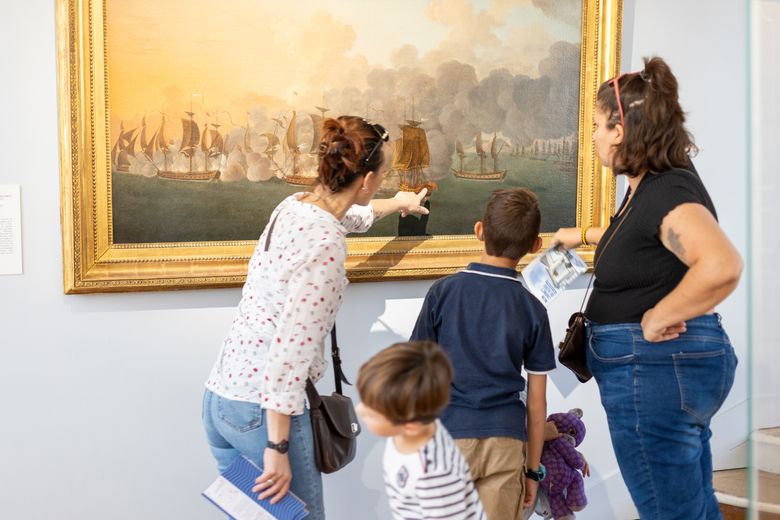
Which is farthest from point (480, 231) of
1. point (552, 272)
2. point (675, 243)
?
point (675, 243)

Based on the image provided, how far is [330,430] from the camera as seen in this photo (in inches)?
84.2

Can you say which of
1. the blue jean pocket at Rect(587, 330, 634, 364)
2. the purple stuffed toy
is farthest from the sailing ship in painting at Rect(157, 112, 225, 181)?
the purple stuffed toy

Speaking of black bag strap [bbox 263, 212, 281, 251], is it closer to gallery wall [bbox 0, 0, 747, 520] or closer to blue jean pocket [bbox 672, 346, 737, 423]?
gallery wall [bbox 0, 0, 747, 520]

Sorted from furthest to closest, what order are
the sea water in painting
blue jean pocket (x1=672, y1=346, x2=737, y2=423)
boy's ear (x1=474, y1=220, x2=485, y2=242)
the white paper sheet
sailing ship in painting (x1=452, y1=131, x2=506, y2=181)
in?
sailing ship in painting (x1=452, y1=131, x2=506, y2=181) < the sea water in painting < the white paper sheet < boy's ear (x1=474, y1=220, x2=485, y2=242) < blue jean pocket (x1=672, y1=346, x2=737, y2=423)

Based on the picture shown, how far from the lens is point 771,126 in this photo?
5.22 feet

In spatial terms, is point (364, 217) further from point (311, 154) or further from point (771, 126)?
point (771, 126)

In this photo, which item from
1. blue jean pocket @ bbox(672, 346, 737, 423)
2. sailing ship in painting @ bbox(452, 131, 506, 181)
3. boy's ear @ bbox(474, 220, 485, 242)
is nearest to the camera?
blue jean pocket @ bbox(672, 346, 737, 423)

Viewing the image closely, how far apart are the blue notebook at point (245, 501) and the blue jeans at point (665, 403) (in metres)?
0.96

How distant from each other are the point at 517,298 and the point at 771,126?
85 centimetres

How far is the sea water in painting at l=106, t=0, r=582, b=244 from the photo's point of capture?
253 centimetres

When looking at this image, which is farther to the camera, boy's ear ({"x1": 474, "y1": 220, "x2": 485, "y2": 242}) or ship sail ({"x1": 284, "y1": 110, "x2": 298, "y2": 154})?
ship sail ({"x1": 284, "y1": 110, "x2": 298, "y2": 154})

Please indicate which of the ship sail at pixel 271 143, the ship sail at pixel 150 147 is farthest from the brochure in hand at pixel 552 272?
the ship sail at pixel 150 147

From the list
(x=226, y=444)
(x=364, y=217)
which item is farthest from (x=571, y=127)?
(x=226, y=444)

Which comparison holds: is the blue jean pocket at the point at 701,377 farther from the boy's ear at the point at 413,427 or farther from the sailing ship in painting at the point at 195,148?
the sailing ship in painting at the point at 195,148
